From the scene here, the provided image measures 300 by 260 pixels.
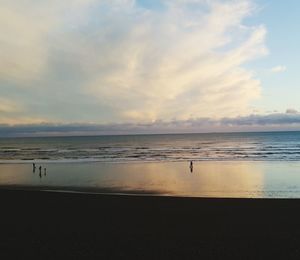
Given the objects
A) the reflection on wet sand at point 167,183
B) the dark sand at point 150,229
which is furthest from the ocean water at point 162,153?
the dark sand at point 150,229

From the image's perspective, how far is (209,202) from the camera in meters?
18.1

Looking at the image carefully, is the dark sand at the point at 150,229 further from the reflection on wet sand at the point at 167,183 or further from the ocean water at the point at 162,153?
the ocean water at the point at 162,153

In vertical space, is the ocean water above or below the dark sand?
below

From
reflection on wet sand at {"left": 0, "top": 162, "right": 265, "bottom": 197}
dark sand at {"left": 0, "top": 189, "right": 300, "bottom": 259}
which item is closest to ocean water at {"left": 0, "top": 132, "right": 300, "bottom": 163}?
reflection on wet sand at {"left": 0, "top": 162, "right": 265, "bottom": 197}

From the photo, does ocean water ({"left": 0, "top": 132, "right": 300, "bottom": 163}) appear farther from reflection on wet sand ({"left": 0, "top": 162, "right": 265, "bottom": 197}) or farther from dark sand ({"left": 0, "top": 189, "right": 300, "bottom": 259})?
dark sand ({"left": 0, "top": 189, "right": 300, "bottom": 259})

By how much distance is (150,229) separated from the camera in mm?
11969

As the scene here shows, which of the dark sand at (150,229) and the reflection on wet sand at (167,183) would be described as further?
the reflection on wet sand at (167,183)

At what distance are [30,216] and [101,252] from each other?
6.42m

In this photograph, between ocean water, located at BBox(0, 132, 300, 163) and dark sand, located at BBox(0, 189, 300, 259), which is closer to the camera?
dark sand, located at BBox(0, 189, 300, 259)

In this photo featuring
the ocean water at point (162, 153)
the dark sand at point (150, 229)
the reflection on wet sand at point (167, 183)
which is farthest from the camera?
the ocean water at point (162, 153)

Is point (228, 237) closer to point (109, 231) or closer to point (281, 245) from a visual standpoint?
point (281, 245)

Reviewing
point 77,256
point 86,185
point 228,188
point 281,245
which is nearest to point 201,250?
point 281,245

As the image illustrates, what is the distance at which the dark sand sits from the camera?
30.2 ft

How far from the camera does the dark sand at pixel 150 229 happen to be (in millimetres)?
9211
